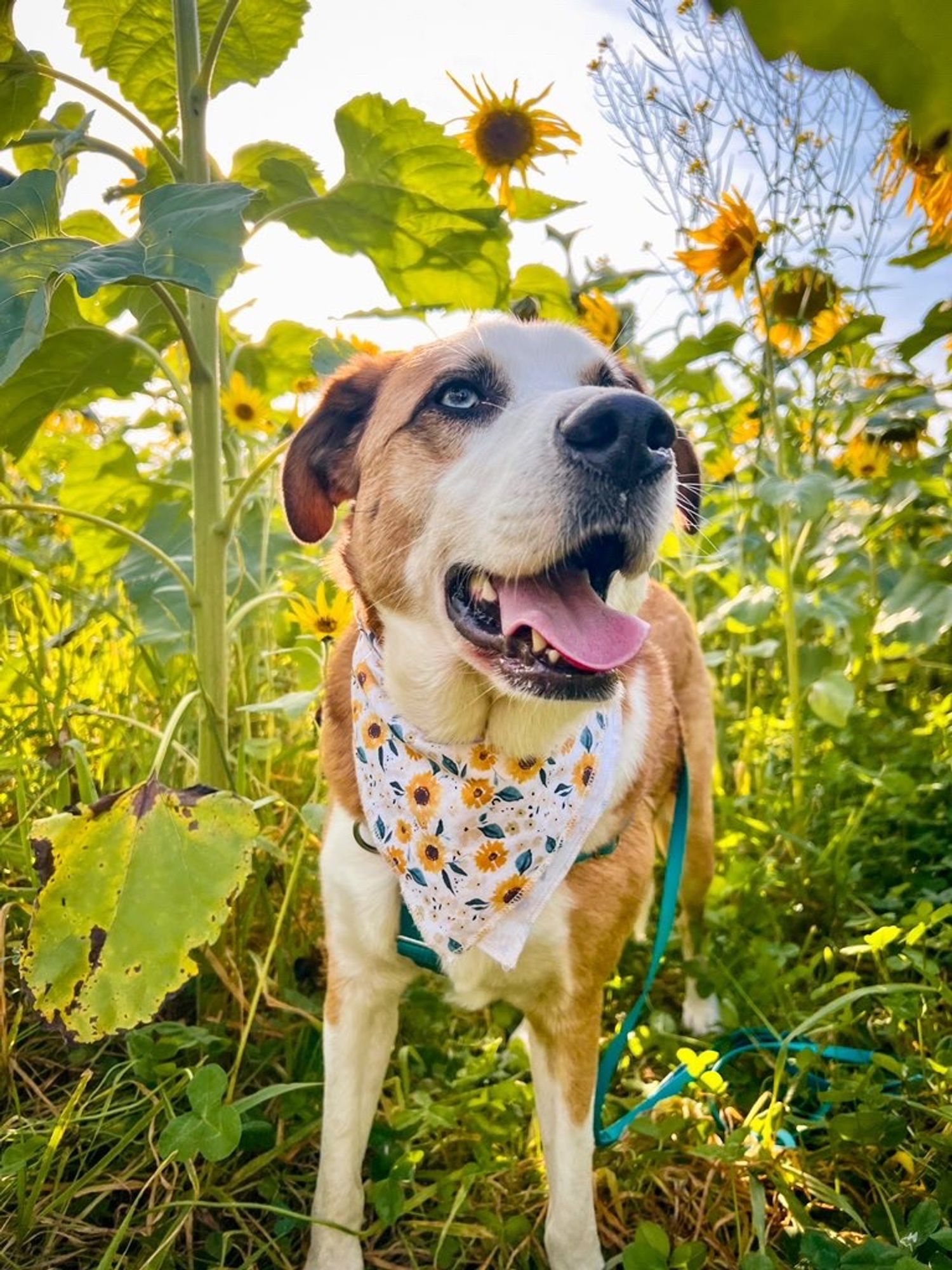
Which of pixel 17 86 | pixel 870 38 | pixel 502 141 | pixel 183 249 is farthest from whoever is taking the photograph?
pixel 502 141

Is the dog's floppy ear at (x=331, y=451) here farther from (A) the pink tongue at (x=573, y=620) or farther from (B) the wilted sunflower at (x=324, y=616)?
(A) the pink tongue at (x=573, y=620)

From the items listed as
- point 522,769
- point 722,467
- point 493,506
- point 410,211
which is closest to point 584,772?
point 522,769

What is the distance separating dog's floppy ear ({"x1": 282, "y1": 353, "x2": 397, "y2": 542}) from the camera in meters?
1.85

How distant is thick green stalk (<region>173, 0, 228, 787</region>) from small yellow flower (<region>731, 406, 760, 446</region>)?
1816 mm

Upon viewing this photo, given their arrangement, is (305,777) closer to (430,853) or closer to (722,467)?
(430,853)

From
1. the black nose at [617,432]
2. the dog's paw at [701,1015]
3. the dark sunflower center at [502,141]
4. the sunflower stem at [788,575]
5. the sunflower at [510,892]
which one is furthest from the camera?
the sunflower stem at [788,575]

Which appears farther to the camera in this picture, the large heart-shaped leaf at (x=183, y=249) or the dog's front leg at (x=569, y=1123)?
the dog's front leg at (x=569, y=1123)

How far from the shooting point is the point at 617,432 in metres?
1.41

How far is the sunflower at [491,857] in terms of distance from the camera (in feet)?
5.50

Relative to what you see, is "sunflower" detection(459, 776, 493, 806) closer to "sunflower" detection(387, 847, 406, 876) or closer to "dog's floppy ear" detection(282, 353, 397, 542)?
"sunflower" detection(387, 847, 406, 876)

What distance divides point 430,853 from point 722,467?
2.22 m

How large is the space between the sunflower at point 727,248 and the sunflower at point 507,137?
0.41 metres

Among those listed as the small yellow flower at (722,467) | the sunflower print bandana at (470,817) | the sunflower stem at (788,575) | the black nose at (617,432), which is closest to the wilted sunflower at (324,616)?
the sunflower print bandana at (470,817)

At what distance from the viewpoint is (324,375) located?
1993mm
